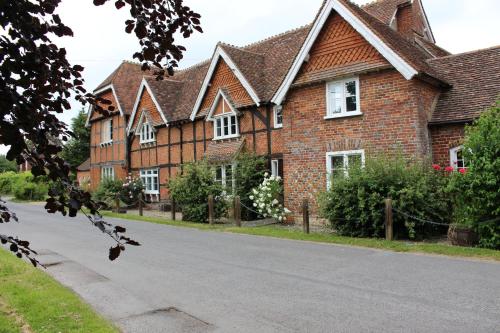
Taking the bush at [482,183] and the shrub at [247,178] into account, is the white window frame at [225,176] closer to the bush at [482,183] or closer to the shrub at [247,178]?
the shrub at [247,178]

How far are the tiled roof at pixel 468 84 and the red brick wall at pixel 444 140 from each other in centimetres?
34

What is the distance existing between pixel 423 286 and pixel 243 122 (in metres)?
14.8

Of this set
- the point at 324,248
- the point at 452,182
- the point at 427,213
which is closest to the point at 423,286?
the point at 324,248

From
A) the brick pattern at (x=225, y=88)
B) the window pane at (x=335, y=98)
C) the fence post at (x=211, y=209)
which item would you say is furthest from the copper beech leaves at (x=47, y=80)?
the brick pattern at (x=225, y=88)

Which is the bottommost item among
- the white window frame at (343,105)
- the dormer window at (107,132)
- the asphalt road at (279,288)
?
the asphalt road at (279,288)

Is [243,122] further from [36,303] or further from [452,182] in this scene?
[36,303]

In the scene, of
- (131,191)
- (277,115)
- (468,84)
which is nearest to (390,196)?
(468,84)

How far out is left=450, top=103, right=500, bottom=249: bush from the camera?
10.7 meters

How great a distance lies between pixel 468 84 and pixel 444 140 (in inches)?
99.2

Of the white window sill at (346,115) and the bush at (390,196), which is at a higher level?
the white window sill at (346,115)

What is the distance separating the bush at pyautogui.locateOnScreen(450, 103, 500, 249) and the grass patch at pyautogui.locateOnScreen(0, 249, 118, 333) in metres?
9.16

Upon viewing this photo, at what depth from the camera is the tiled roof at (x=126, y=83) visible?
101 feet

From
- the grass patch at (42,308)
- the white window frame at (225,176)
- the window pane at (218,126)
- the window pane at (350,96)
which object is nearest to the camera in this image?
the grass patch at (42,308)

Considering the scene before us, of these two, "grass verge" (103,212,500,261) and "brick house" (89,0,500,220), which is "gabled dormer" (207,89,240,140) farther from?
"grass verge" (103,212,500,261)
